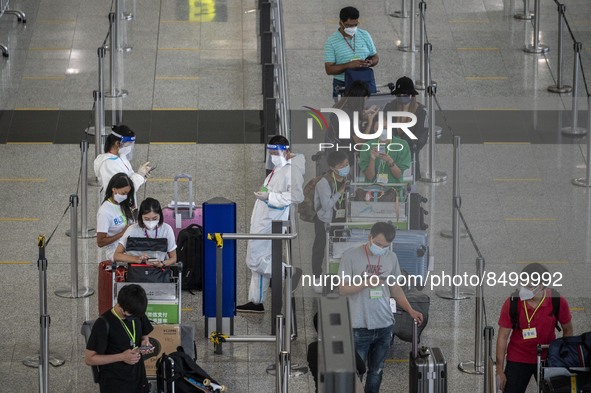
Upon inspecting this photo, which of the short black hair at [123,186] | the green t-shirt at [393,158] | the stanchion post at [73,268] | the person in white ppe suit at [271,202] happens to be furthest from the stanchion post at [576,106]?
the stanchion post at [73,268]

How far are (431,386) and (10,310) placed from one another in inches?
184

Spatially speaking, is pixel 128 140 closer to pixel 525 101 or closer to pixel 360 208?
pixel 360 208

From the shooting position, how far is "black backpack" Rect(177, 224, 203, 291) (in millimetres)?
11141

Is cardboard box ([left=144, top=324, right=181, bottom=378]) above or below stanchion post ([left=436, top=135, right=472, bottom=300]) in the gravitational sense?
below

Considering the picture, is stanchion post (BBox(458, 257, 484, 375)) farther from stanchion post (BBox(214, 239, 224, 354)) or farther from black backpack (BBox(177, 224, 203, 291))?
black backpack (BBox(177, 224, 203, 291))

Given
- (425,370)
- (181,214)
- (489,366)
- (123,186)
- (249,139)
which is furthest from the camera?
(249,139)

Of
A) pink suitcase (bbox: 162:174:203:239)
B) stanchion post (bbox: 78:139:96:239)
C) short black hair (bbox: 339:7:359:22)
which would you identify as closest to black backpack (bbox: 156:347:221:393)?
pink suitcase (bbox: 162:174:203:239)

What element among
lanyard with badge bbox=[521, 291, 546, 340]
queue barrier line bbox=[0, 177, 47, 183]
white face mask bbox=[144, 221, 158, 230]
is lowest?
lanyard with badge bbox=[521, 291, 546, 340]

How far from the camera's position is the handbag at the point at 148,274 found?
1003cm

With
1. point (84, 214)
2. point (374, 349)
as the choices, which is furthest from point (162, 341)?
point (84, 214)

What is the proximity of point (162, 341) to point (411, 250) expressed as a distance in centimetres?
219

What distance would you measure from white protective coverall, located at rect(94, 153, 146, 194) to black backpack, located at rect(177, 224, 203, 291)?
2.09ft

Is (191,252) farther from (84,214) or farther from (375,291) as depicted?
(375,291)

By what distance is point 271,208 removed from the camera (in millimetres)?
11039
